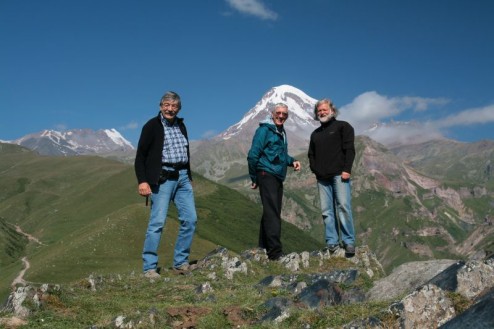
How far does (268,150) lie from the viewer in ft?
52.7

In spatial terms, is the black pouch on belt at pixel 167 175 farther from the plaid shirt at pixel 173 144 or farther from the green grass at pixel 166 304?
the green grass at pixel 166 304

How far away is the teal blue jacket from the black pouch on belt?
2.61 m

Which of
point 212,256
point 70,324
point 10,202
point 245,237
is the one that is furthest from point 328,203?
point 10,202

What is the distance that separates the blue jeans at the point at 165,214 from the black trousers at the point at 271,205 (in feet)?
8.18

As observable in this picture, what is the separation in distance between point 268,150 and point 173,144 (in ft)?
10.8

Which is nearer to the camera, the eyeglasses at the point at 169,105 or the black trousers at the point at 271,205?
the eyeglasses at the point at 169,105

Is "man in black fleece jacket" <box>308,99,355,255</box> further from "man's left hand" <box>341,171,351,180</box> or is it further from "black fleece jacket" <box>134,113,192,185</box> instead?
"black fleece jacket" <box>134,113,192,185</box>

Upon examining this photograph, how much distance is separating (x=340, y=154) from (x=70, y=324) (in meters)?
9.98

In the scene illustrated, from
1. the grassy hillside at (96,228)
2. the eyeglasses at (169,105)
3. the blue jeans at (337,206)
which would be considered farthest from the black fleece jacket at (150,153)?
the grassy hillside at (96,228)

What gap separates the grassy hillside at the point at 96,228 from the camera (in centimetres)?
7388

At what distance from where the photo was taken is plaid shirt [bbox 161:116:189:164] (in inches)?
583

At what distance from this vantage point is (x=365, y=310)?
7.88 metres

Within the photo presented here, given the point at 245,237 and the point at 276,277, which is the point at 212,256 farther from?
the point at 245,237

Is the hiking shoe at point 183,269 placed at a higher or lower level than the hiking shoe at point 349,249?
lower
